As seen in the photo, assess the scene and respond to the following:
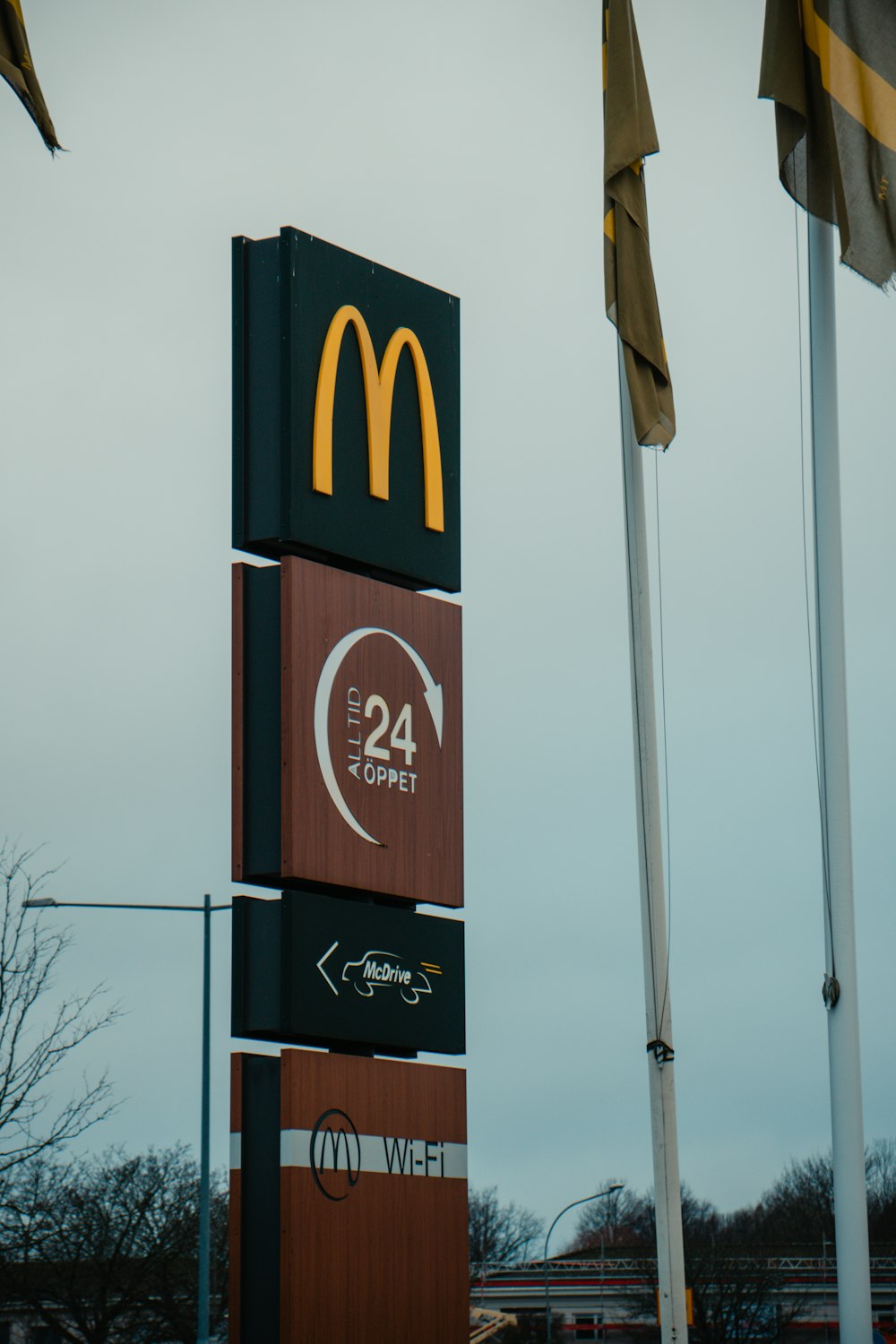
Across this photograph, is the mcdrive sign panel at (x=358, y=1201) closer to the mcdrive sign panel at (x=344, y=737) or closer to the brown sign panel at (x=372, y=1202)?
the brown sign panel at (x=372, y=1202)

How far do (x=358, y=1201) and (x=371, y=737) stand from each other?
3572mm

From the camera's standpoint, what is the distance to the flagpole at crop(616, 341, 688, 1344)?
1345 cm

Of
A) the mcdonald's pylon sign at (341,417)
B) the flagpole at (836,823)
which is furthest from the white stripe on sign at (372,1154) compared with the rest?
the mcdonald's pylon sign at (341,417)

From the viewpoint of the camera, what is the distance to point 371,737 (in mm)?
14797

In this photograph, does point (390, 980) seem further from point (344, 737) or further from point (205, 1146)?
point (205, 1146)

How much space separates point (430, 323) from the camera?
53.5 ft

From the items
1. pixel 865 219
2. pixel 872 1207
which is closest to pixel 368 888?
pixel 865 219

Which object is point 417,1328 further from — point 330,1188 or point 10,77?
point 10,77

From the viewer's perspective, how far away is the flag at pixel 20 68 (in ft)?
40.2

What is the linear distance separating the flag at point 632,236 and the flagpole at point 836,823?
1.46m

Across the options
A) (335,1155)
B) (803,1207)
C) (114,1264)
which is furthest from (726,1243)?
(335,1155)

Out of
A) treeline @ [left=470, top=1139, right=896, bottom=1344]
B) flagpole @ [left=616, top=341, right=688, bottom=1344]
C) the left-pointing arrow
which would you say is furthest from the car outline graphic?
treeline @ [left=470, top=1139, right=896, bottom=1344]

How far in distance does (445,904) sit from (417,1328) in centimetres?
332

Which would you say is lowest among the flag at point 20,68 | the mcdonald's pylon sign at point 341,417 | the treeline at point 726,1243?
the treeline at point 726,1243
